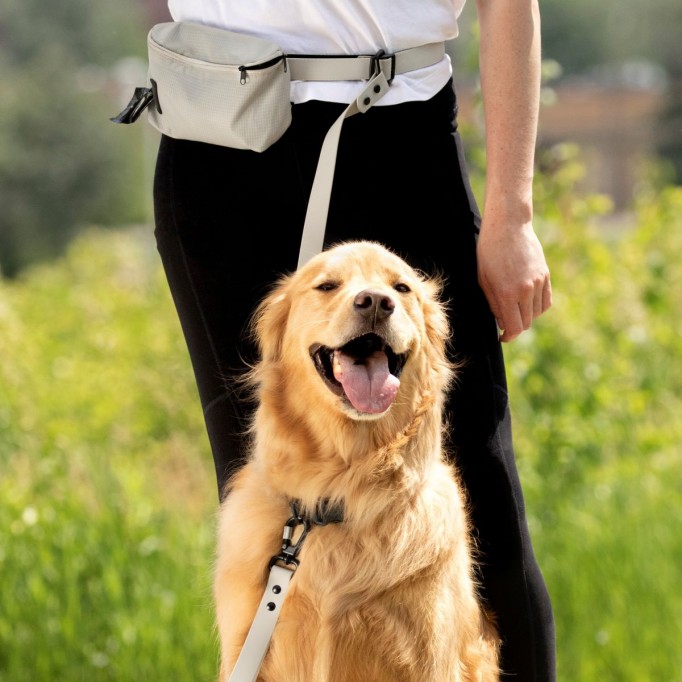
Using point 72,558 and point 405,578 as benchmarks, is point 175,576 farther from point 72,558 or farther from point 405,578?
point 405,578

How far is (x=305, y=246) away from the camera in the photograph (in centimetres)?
196

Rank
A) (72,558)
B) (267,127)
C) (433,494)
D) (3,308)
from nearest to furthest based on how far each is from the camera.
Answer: (267,127)
(433,494)
(72,558)
(3,308)

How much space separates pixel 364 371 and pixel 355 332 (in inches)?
3.6

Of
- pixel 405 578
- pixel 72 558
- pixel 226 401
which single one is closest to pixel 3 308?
pixel 72 558

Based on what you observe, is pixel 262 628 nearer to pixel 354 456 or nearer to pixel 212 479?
pixel 354 456

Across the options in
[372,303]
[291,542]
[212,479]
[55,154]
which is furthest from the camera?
[55,154]

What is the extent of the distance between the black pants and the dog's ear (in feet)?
0.07

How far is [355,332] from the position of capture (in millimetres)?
1853

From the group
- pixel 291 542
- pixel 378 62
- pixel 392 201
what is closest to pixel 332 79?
pixel 378 62

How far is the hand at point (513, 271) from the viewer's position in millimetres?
1967

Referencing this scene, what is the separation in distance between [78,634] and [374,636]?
1744 mm

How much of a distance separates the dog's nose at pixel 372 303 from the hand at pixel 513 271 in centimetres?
26

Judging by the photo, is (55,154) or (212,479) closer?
(212,479)

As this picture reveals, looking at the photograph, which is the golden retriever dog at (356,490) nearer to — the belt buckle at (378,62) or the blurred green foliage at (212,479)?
the belt buckle at (378,62)
